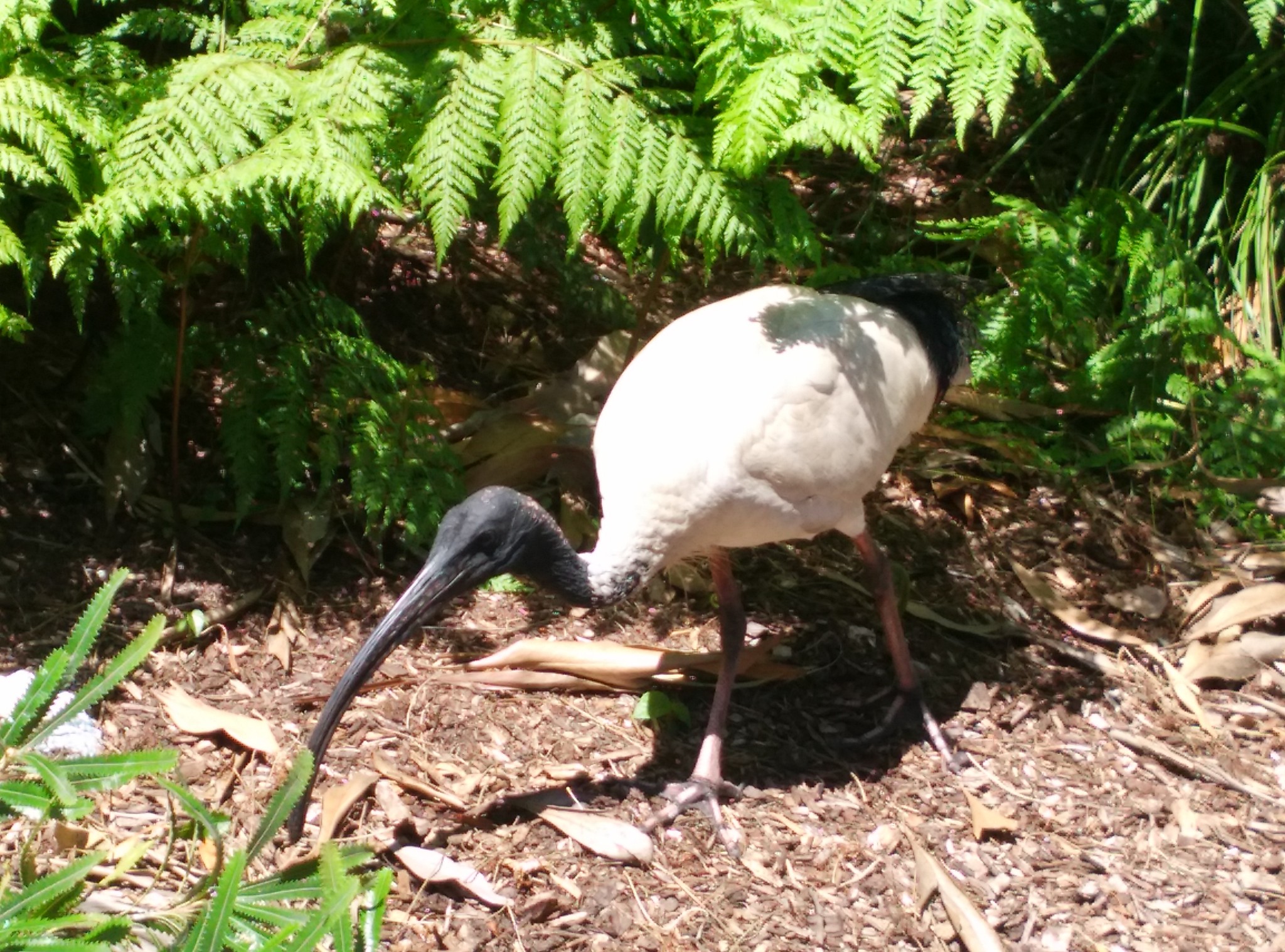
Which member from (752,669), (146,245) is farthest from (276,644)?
(752,669)

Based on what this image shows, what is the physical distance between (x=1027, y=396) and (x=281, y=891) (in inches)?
152

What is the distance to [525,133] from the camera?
11.2 ft

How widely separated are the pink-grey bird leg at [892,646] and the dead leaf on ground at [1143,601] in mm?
1001

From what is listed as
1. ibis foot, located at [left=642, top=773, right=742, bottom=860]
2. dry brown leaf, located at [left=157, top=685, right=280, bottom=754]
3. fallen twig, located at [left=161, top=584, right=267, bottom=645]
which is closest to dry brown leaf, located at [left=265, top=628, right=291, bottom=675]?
fallen twig, located at [left=161, top=584, right=267, bottom=645]

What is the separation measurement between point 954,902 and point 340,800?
1700mm

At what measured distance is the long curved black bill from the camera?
340cm

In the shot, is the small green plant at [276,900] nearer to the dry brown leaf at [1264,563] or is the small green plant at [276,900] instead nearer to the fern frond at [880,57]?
the fern frond at [880,57]

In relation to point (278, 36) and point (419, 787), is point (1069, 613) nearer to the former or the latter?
point (419, 787)

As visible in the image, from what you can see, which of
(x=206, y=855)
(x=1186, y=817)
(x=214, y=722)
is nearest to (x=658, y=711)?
(x=214, y=722)

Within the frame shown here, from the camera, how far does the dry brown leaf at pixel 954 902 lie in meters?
3.46

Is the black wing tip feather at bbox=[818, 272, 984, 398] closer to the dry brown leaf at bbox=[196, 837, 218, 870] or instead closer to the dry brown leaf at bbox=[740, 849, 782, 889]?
the dry brown leaf at bbox=[740, 849, 782, 889]

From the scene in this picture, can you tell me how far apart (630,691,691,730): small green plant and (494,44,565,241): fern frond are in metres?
1.61

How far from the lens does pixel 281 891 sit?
251cm

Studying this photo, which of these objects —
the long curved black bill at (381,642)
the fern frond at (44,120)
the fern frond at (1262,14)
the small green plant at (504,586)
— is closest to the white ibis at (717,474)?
the long curved black bill at (381,642)
